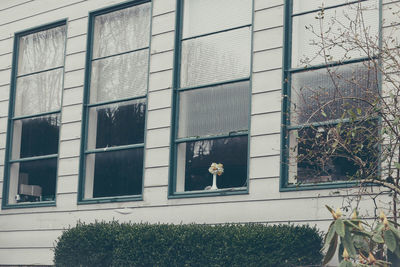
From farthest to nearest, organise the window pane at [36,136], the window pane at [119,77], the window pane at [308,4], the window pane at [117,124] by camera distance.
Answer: the window pane at [36,136] < the window pane at [119,77] < the window pane at [117,124] < the window pane at [308,4]

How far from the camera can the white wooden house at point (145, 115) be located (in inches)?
463

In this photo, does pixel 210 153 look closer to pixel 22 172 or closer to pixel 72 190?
pixel 72 190

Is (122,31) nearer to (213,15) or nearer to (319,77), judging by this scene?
(213,15)

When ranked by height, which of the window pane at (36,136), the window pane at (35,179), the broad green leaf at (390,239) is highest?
the window pane at (36,136)

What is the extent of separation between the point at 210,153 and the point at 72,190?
124 inches

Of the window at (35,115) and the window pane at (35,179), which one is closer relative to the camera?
the window pane at (35,179)

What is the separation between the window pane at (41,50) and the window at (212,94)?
3267 mm

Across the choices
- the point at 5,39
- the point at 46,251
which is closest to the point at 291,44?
the point at 46,251

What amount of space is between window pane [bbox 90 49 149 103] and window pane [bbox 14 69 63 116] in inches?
41.6

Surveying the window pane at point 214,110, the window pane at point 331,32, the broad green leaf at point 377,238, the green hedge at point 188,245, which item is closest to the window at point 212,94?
the window pane at point 214,110

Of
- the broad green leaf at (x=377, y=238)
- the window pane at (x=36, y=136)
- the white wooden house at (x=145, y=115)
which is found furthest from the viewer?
the window pane at (x=36, y=136)

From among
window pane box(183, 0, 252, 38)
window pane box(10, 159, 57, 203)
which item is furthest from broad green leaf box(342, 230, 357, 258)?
window pane box(10, 159, 57, 203)

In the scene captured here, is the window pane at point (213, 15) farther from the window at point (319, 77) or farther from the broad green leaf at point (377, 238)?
the broad green leaf at point (377, 238)

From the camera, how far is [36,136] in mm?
15398
